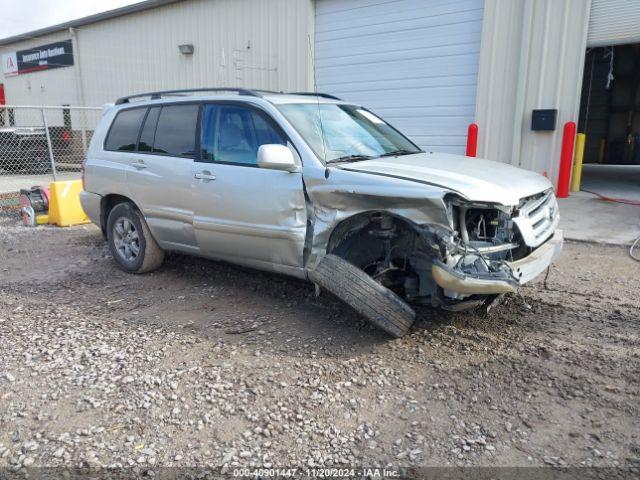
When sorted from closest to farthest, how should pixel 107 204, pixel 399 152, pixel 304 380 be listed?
pixel 304 380 < pixel 399 152 < pixel 107 204

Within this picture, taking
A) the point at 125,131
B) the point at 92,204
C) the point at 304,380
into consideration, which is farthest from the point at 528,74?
the point at 304,380

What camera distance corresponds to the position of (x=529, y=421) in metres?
2.88

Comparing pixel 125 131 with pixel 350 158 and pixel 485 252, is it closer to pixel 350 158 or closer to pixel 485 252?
pixel 350 158

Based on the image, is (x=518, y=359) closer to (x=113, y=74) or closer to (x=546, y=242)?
(x=546, y=242)

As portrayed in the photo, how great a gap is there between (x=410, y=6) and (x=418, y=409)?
973 cm

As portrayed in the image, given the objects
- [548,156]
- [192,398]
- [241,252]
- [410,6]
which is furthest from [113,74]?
[192,398]

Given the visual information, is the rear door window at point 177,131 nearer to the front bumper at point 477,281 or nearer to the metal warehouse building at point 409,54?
the metal warehouse building at point 409,54

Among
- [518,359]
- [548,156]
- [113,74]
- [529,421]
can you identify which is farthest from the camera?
[113,74]

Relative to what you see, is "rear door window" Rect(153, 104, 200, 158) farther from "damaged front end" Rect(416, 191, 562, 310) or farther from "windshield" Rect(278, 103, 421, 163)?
"damaged front end" Rect(416, 191, 562, 310)

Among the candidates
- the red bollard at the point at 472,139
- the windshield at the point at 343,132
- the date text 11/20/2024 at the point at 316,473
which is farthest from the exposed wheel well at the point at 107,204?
the red bollard at the point at 472,139

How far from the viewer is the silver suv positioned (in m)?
3.52

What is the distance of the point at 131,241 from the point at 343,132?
2684 millimetres

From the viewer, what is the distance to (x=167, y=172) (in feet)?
16.5

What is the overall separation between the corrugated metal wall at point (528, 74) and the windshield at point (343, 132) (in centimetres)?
528
